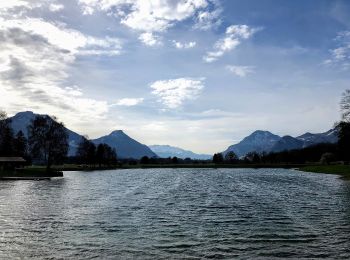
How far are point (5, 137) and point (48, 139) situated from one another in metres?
31.3

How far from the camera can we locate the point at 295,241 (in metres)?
28.6

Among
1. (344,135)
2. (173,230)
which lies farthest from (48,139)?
(173,230)

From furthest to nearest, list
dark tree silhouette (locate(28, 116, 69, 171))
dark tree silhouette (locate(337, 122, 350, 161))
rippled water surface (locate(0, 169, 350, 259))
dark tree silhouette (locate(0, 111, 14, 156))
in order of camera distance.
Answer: dark tree silhouette (locate(0, 111, 14, 156))
dark tree silhouette (locate(28, 116, 69, 171))
dark tree silhouette (locate(337, 122, 350, 161))
rippled water surface (locate(0, 169, 350, 259))

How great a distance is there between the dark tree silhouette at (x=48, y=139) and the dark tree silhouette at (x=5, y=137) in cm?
1811

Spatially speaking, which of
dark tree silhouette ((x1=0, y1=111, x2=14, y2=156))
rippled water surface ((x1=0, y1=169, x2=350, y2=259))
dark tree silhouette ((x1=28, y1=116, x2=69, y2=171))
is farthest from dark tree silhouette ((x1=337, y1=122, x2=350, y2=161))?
dark tree silhouette ((x1=0, y1=111, x2=14, y2=156))

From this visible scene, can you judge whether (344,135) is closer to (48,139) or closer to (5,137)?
(48,139)

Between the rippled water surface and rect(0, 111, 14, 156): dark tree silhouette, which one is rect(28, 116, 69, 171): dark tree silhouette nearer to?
rect(0, 111, 14, 156): dark tree silhouette

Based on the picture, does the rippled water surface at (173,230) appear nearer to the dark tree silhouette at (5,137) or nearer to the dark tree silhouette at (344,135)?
the dark tree silhouette at (344,135)

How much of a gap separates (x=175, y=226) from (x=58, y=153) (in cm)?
11668

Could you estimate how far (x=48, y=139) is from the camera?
466ft

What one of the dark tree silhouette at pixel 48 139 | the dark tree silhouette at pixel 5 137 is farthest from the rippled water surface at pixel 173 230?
the dark tree silhouette at pixel 5 137

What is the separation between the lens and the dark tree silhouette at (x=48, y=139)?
14225cm

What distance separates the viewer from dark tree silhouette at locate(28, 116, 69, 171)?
142250 millimetres

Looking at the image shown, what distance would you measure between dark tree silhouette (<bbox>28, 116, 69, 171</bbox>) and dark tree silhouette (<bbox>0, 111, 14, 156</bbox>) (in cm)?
1811
